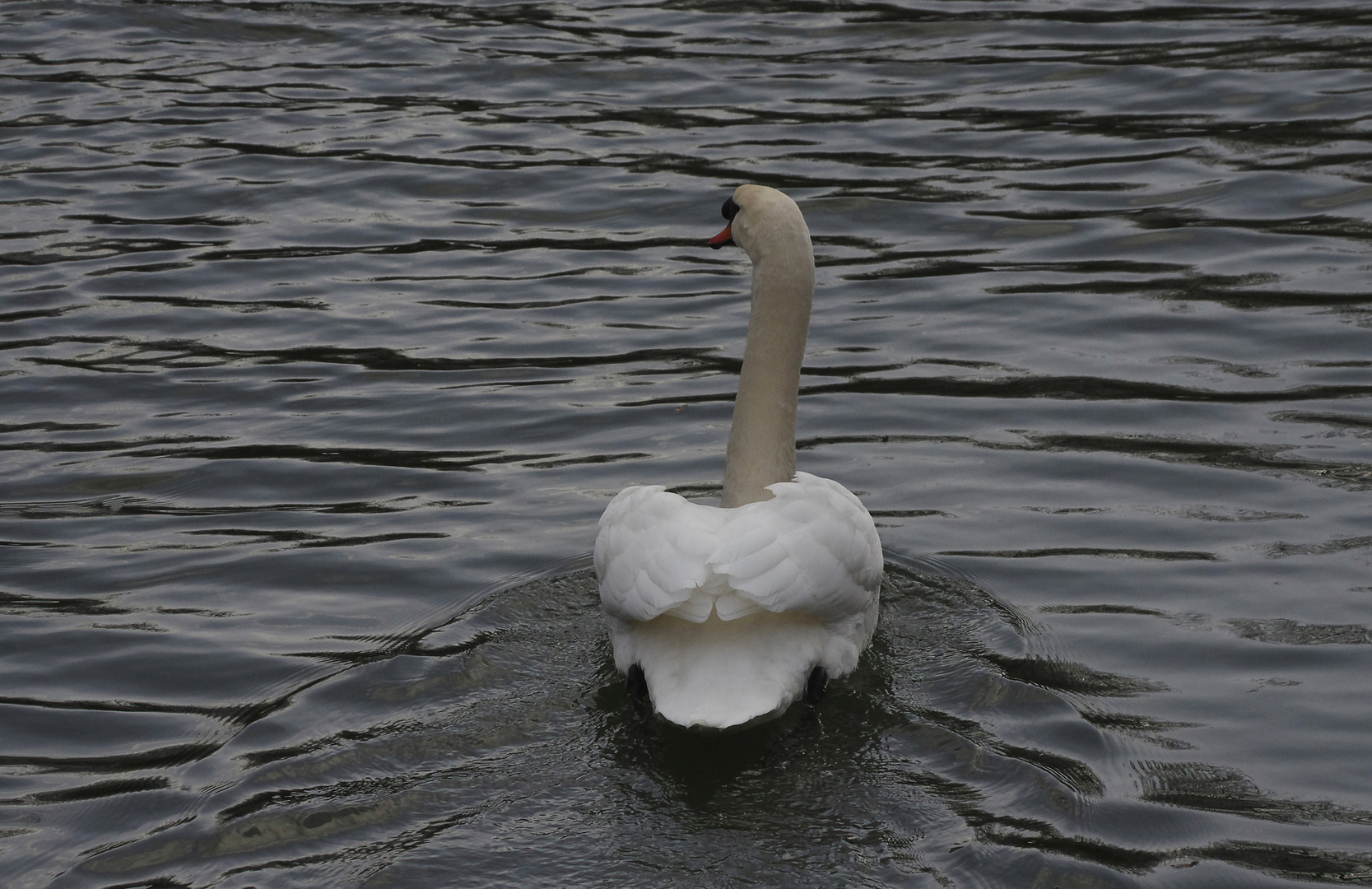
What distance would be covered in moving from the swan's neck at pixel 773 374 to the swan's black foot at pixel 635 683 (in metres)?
0.83

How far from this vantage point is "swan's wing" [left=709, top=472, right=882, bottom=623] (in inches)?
184

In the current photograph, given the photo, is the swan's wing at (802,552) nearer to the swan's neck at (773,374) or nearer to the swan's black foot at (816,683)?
the swan's black foot at (816,683)

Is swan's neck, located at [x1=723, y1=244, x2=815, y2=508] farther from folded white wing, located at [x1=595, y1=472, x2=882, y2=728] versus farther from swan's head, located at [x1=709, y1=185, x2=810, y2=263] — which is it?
folded white wing, located at [x1=595, y1=472, x2=882, y2=728]

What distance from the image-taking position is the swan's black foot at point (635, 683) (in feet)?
16.7

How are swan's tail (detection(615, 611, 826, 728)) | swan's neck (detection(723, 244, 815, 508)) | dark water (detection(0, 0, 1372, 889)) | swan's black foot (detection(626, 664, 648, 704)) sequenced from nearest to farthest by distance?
dark water (detection(0, 0, 1372, 889)), swan's tail (detection(615, 611, 826, 728)), swan's black foot (detection(626, 664, 648, 704)), swan's neck (detection(723, 244, 815, 508))

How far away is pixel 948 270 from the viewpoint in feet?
31.5

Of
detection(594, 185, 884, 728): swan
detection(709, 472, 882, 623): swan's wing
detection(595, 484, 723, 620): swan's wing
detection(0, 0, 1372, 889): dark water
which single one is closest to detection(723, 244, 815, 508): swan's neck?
detection(594, 185, 884, 728): swan

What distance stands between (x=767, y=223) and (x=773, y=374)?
54cm

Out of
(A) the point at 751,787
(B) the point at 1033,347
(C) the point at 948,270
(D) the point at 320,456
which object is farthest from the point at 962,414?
(A) the point at 751,787

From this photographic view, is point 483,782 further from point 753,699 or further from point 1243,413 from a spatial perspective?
point 1243,413

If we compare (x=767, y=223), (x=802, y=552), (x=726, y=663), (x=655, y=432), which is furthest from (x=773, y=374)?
(x=655, y=432)

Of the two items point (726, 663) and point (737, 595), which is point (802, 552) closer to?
point (737, 595)

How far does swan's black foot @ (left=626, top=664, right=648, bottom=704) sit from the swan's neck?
0.83m

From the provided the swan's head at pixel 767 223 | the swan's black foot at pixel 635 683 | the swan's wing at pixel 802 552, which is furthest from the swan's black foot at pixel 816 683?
the swan's head at pixel 767 223
